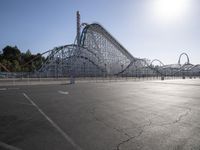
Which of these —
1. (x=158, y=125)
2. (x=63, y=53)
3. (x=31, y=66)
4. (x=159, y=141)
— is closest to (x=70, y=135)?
(x=159, y=141)

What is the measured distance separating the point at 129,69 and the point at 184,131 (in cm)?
11522

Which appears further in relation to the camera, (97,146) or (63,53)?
(63,53)

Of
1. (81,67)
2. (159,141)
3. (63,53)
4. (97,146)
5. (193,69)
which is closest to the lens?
(97,146)

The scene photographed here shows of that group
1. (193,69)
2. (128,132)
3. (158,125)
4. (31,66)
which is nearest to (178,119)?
(158,125)

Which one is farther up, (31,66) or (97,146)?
(31,66)

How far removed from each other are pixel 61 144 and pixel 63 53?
279 ft

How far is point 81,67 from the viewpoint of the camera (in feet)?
314

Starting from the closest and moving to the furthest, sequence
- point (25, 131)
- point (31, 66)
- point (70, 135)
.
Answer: point (70, 135), point (25, 131), point (31, 66)

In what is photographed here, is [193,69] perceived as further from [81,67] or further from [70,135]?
[70,135]

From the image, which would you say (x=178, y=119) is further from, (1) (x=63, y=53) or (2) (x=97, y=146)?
(1) (x=63, y=53)

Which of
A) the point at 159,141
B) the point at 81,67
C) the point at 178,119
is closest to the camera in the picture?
the point at 159,141

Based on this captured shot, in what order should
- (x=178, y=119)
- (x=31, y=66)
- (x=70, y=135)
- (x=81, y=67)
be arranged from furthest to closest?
(x=31, y=66), (x=81, y=67), (x=178, y=119), (x=70, y=135)

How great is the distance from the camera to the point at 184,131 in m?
7.32

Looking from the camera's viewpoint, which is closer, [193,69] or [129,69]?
[129,69]
